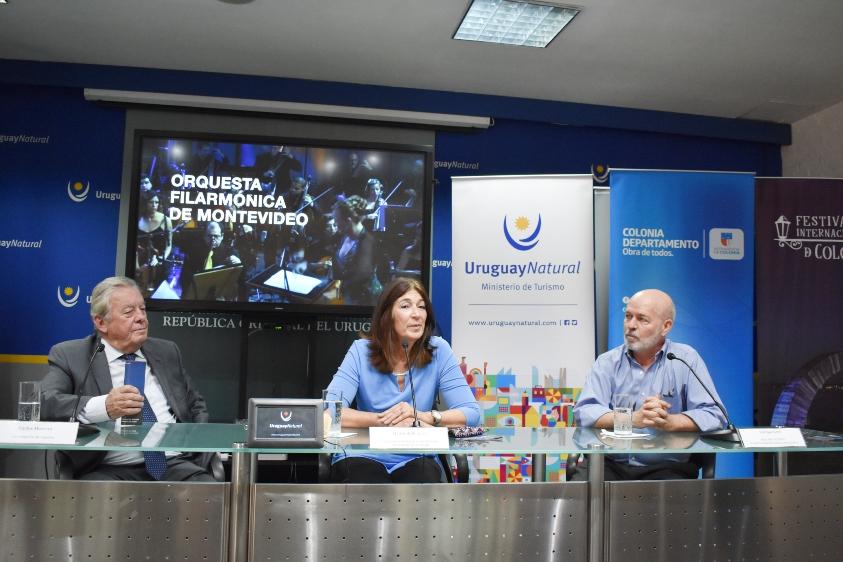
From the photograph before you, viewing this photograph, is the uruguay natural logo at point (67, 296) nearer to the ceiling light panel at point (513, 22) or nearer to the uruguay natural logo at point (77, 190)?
the uruguay natural logo at point (77, 190)

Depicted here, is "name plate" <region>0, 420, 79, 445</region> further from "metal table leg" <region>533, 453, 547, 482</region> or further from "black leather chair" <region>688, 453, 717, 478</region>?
"black leather chair" <region>688, 453, 717, 478</region>

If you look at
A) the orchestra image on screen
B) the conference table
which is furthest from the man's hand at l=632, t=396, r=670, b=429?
the orchestra image on screen

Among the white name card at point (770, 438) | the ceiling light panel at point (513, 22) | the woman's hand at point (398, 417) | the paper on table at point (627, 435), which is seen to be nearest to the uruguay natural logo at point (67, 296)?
the ceiling light panel at point (513, 22)

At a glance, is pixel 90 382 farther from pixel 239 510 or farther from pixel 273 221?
pixel 273 221

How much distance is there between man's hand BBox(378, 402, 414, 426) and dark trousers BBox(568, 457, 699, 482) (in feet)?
1.86

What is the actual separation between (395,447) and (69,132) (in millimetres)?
4183

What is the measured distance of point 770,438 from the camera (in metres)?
2.14

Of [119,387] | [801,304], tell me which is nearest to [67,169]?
[119,387]

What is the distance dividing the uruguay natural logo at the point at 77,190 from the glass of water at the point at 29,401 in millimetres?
3320

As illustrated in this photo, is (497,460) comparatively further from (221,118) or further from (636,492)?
(221,118)

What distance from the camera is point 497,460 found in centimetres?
425

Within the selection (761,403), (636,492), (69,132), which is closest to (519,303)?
(761,403)

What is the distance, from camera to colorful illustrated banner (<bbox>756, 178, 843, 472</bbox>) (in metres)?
4.44

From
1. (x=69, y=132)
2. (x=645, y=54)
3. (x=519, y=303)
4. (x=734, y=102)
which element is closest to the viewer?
(x=519, y=303)
